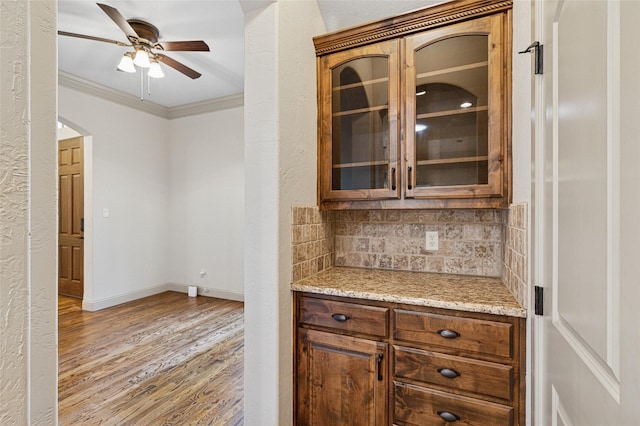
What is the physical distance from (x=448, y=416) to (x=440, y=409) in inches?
1.5

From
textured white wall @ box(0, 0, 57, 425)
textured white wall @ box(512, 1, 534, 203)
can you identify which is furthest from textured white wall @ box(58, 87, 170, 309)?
textured white wall @ box(512, 1, 534, 203)

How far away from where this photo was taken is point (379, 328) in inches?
56.3

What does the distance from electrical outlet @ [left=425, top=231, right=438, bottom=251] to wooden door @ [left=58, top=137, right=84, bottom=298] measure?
461 centimetres

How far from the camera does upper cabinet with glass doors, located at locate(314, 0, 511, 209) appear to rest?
1.49m

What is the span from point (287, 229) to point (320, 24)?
52.2 inches

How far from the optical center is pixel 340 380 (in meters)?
1.50

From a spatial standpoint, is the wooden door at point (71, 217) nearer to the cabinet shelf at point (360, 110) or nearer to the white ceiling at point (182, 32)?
the white ceiling at point (182, 32)

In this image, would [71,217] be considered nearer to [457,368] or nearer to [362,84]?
[362,84]

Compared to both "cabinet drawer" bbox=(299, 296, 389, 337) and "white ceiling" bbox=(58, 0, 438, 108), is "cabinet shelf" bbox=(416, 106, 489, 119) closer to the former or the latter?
"white ceiling" bbox=(58, 0, 438, 108)

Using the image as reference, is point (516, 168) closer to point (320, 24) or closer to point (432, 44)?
point (432, 44)

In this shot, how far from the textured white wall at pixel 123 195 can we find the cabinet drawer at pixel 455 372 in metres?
4.01

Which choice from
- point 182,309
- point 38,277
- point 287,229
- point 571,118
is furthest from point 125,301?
point 571,118

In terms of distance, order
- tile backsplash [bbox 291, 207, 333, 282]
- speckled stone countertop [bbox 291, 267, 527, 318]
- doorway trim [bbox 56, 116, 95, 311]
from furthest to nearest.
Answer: doorway trim [bbox 56, 116, 95, 311] < tile backsplash [bbox 291, 207, 333, 282] < speckled stone countertop [bbox 291, 267, 527, 318]

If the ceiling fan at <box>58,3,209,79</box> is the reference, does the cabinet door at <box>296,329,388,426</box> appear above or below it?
below
